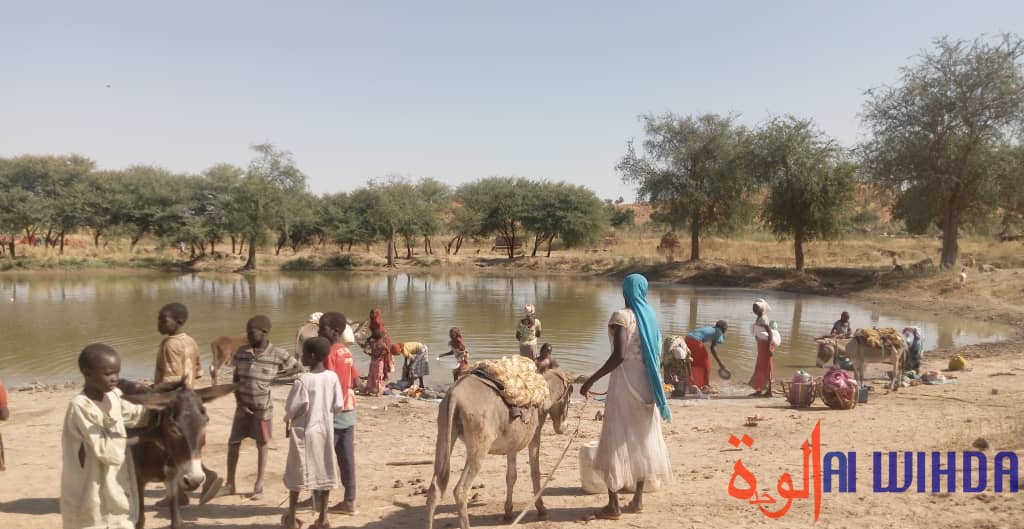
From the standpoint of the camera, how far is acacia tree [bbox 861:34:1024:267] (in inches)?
1212

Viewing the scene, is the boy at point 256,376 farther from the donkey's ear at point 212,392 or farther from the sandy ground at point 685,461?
the donkey's ear at point 212,392

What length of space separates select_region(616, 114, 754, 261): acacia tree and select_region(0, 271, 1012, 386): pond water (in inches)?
328

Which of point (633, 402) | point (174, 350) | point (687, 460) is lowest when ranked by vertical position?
point (687, 460)

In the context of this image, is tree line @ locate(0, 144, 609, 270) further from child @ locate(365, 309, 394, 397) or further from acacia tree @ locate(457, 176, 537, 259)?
child @ locate(365, 309, 394, 397)

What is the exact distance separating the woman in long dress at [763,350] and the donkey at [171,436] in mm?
9051

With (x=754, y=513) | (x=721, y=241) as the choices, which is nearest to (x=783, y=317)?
(x=754, y=513)

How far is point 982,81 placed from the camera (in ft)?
101

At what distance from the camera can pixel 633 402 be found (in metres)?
5.43

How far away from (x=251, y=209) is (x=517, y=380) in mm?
47336

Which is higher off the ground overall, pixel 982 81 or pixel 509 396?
pixel 982 81

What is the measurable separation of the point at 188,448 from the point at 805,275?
3683cm

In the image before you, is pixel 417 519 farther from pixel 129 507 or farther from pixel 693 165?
pixel 693 165

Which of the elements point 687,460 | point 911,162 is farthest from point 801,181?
point 687,460

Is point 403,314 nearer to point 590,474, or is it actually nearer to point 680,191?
point 590,474
